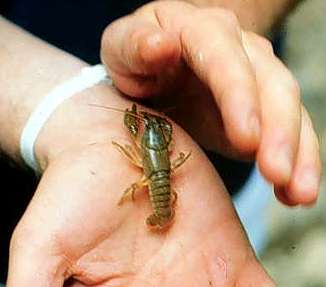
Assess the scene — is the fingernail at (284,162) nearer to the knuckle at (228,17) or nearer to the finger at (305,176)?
the finger at (305,176)

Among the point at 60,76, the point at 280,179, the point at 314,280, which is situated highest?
the point at 280,179

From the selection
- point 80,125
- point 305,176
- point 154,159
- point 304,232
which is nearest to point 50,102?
point 80,125

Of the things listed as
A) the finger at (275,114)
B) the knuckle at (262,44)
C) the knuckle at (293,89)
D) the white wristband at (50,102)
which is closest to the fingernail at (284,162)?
the finger at (275,114)

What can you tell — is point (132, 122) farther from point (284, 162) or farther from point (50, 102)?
point (284, 162)

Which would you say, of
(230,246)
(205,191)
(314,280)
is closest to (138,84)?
(205,191)

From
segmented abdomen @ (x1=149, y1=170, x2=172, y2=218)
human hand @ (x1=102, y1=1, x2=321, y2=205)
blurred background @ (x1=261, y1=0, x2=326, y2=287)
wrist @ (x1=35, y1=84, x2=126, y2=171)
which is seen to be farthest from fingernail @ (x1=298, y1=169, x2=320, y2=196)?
blurred background @ (x1=261, y1=0, x2=326, y2=287)

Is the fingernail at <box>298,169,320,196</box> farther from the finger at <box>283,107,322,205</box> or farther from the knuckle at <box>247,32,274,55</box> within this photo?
the knuckle at <box>247,32,274,55</box>

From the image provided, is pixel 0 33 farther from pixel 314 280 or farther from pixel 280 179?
pixel 314 280
